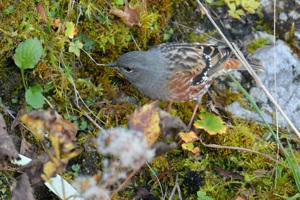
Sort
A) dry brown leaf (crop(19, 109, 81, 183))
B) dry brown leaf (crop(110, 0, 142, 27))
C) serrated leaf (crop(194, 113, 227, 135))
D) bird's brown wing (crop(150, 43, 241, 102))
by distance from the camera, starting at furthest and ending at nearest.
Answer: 1. bird's brown wing (crop(150, 43, 241, 102))
2. dry brown leaf (crop(110, 0, 142, 27))
3. serrated leaf (crop(194, 113, 227, 135))
4. dry brown leaf (crop(19, 109, 81, 183))

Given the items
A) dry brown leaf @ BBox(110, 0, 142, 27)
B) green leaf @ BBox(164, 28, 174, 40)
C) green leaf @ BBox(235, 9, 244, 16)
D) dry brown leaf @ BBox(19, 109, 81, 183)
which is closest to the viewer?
dry brown leaf @ BBox(19, 109, 81, 183)

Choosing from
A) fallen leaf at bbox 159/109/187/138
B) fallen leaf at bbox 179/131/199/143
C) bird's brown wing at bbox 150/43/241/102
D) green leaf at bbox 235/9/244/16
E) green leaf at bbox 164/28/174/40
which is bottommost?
fallen leaf at bbox 179/131/199/143

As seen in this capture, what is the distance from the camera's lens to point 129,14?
418 cm

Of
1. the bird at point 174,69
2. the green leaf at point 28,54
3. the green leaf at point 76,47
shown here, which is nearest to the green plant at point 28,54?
the green leaf at point 28,54

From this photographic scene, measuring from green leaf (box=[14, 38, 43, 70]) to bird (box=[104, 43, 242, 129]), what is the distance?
643 millimetres

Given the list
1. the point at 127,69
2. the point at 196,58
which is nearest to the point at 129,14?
the point at 127,69

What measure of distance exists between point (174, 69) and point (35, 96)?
1287 mm

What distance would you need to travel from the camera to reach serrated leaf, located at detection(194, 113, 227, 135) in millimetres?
3990

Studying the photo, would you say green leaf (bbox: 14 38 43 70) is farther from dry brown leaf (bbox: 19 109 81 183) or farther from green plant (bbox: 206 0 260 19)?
green plant (bbox: 206 0 260 19)

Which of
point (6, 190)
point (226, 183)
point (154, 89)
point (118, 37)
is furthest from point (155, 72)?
point (6, 190)

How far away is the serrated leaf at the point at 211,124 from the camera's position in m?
3.99

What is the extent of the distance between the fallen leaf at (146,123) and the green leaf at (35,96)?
1.57 meters

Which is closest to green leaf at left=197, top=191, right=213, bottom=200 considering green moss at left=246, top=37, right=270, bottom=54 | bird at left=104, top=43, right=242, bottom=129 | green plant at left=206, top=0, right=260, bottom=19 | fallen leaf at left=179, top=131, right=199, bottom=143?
fallen leaf at left=179, top=131, right=199, bottom=143

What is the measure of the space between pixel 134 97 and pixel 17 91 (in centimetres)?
102
